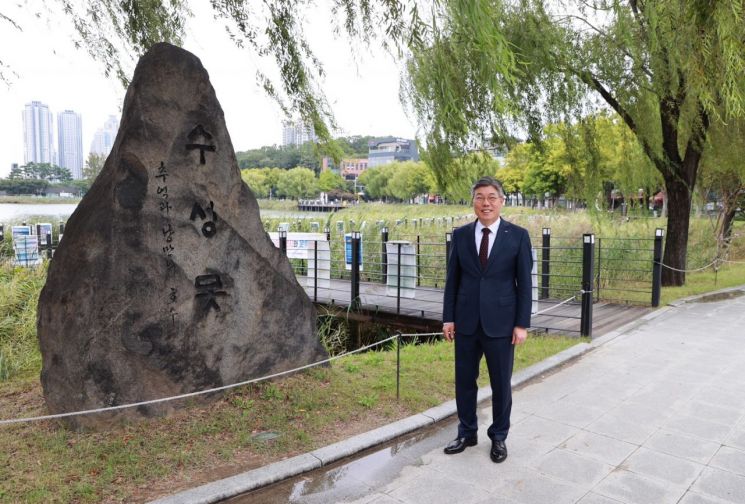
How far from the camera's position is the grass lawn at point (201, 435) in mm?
3367

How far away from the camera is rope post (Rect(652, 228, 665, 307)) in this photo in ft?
29.8

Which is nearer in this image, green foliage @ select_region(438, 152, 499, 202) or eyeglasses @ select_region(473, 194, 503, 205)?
eyeglasses @ select_region(473, 194, 503, 205)

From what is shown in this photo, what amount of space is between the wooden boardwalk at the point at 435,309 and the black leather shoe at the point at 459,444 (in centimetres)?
380

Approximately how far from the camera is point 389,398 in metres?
4.89

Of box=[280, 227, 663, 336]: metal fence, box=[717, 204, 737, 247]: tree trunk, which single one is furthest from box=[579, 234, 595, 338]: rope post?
box=[717, 204, 737, 247]: tree trunk

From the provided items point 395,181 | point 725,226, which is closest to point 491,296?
point 725,226

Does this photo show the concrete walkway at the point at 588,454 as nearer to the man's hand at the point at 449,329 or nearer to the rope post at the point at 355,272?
the man's hand at the point at 449,329

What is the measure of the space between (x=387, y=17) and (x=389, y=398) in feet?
11.5

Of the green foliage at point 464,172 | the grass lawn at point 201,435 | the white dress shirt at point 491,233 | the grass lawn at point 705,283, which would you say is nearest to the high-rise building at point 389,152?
the grass lawn at point 705,283

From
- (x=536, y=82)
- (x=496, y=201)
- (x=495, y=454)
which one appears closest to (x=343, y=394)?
(x=495, y=454)

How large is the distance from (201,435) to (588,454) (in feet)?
9.22

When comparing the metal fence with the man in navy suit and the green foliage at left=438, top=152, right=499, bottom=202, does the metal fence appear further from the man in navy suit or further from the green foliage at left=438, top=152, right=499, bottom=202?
the man in navy suit

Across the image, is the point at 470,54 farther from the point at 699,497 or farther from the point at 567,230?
the point at 567,230

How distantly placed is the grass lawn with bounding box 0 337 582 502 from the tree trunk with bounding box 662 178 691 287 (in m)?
7.71
